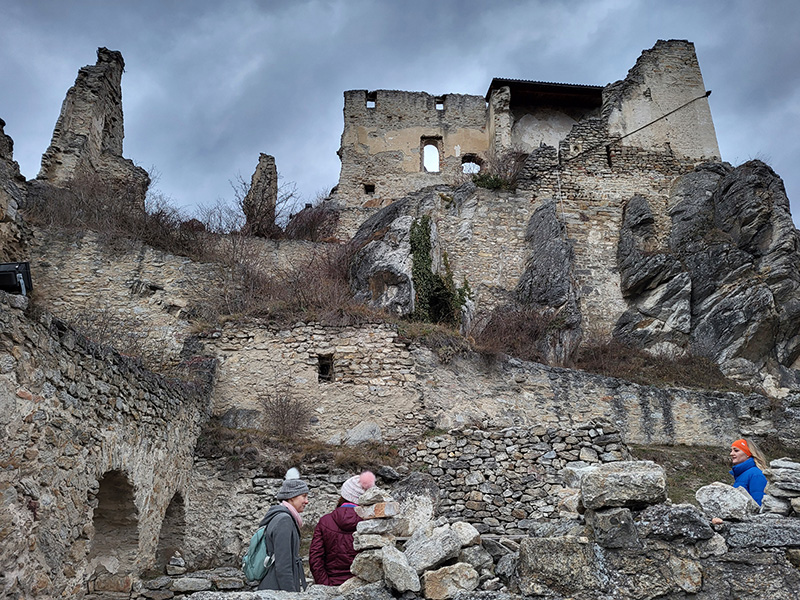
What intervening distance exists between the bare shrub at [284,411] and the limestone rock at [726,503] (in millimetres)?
7084

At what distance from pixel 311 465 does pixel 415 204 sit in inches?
436

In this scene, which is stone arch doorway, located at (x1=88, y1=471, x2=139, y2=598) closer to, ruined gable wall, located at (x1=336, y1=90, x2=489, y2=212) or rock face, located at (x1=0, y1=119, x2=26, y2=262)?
rock face, located at (x1=0, y1=119, x2=26, y2=262)

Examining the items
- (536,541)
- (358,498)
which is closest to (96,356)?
(358,498)

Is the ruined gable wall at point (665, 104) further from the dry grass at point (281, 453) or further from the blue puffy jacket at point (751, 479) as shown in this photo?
the blue puffy jacket at point (751, 479)

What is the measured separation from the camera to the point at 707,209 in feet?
63.0

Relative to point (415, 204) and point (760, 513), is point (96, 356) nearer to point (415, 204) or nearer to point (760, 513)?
point (760, 513)

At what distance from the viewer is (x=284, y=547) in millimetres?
4430

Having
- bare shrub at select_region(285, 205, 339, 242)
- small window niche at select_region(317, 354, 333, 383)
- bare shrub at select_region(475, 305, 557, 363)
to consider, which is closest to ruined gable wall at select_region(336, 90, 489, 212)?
bare shrub at select_region(285, 205, 339, 242)

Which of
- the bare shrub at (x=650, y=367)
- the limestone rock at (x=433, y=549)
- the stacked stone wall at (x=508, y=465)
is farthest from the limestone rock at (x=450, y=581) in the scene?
the bare shrub at (x=650, y=367)

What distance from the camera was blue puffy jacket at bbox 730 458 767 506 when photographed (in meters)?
4.65

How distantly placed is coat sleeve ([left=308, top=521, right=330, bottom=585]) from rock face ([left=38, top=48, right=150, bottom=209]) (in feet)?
45.6

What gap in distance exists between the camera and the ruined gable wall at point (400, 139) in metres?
24.9

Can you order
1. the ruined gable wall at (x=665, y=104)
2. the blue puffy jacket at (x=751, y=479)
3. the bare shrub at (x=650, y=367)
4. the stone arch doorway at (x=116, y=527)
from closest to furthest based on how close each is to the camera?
the blue puffy jacket at (x=751, y=479)
the stone arch doorway at (x=116, y=527)
the bare shrub at (x=650, y=367)
the ruined gable wall at (x=665, y=104)

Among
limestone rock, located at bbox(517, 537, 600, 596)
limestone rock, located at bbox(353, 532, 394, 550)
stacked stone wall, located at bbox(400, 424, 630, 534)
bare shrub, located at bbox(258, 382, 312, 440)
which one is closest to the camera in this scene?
limestone rock, located at bbox(517, 537, 600, 596)
